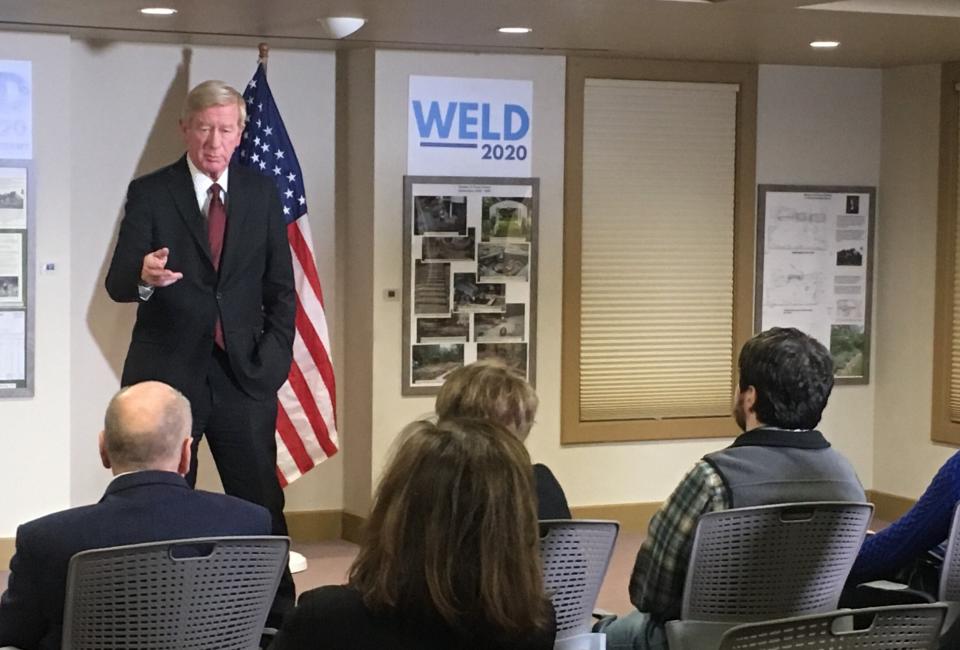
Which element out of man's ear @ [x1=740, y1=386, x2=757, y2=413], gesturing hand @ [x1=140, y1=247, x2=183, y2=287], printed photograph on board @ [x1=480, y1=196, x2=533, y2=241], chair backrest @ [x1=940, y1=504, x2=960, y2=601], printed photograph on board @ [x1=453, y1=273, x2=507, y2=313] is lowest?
chair backrest @ [x1=940, y1=504, x2=960, y2=601]

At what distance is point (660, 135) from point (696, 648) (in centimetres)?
413

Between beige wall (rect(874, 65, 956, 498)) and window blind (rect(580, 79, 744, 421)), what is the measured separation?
2.94 feet

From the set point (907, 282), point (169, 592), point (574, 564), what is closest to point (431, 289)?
point (907, 282)

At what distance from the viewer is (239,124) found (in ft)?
15.9

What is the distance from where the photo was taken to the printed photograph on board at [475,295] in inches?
259

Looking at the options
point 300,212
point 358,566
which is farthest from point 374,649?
point 300,212

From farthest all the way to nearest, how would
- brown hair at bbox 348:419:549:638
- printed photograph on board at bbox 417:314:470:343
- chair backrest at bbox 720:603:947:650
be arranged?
1. printed photograph on board at bbox 417:314:470:343
2. chair backrest at bbox 720:603:947:650
3. brown hair at bbox 348:419:549:638

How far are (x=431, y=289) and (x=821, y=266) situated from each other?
215 centimetres

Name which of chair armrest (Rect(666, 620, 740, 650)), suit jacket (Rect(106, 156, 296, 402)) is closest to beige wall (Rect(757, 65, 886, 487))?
suit jacket (Rect(106, 156, 296, 402))

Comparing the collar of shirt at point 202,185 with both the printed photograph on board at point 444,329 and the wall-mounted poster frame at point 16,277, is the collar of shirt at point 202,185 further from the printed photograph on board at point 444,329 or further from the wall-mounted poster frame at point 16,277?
the printed photograph on board at point 444,329

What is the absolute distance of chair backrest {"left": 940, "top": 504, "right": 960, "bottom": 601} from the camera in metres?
3.36

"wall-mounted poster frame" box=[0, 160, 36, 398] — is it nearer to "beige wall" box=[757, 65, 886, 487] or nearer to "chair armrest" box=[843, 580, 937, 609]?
"beige wall" box=[757, 65, 886, 487]

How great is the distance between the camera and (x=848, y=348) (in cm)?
740

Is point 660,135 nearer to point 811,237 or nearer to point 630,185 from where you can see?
point 630,185
